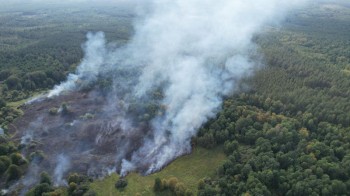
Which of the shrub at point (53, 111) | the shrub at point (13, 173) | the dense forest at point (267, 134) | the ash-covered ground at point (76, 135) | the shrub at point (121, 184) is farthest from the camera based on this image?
the shrub at point (53, 111)

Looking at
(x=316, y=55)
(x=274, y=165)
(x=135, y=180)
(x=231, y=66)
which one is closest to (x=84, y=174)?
(x=135, y=180)

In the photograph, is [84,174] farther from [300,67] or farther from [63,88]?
[300,67]

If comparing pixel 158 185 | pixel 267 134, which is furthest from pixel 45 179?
pixel 267 134

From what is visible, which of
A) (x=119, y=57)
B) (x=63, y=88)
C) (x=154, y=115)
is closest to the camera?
(x=154, y=115)

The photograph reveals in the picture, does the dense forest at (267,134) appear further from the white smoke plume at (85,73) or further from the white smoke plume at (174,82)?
the white smoke plume at (174,82)

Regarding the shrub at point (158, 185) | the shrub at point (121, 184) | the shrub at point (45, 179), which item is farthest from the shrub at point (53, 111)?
A: the shrub at point (158, 185)

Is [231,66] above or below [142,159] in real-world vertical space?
above

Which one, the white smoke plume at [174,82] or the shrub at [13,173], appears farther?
the white smoke plume at [174,82]
